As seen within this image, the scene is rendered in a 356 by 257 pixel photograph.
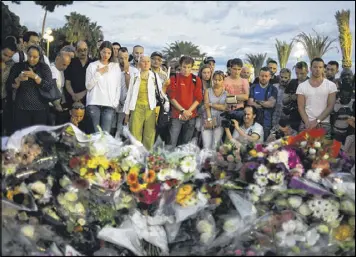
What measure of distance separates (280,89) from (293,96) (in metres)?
0.39

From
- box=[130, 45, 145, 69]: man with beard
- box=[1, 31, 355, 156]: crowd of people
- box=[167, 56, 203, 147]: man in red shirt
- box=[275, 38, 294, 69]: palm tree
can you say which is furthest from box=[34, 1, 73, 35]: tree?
box=[275, 38, 294, 69]: palm tree

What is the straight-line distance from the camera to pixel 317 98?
19.1 feet

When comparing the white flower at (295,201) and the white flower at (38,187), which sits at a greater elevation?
the white flower at (38,187)

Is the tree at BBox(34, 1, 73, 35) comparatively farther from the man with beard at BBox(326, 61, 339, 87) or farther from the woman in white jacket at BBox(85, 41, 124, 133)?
the man with beard at BBox(326, 61, 339, 87)

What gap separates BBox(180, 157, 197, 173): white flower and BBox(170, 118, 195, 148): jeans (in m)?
2.56

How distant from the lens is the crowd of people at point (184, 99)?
5875mm

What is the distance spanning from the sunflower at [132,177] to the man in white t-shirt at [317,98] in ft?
8.52

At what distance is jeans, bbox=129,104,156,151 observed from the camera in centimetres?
657

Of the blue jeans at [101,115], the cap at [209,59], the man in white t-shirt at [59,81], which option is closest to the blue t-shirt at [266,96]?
the cap at [209,59]

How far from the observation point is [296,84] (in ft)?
21.2

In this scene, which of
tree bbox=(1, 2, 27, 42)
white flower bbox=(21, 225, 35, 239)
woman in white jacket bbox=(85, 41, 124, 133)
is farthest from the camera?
woman in white jacket bbox=(85, 41, 124, 133)

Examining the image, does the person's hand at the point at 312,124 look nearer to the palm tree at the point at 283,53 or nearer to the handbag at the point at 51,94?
the handbag at the point at 51,94

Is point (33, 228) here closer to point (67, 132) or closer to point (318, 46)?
point (67, 132)

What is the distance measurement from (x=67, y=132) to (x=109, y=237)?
0.94 m
